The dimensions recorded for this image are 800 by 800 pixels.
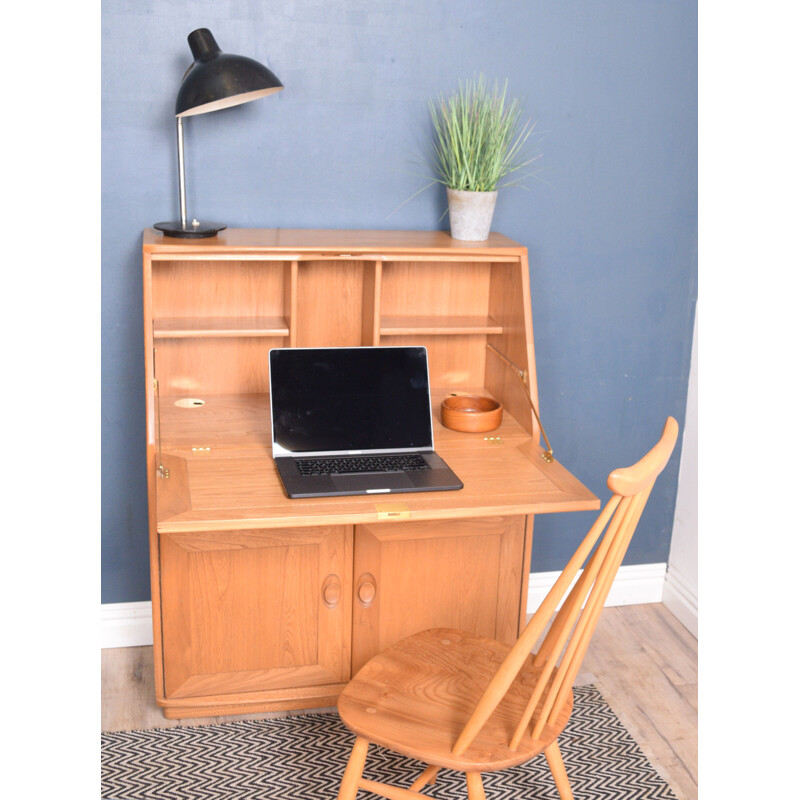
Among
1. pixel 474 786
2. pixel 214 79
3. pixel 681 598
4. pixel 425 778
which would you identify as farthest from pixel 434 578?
pixel 214 79

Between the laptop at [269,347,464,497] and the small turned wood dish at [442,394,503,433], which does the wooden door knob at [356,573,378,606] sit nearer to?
the laptop at [269,347,464,497]

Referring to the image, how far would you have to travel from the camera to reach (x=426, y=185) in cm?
256

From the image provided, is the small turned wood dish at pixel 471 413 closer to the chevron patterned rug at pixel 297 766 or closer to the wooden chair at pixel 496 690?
the wooden chair at pixel 496 690

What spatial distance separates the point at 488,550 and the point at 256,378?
33.2 inches

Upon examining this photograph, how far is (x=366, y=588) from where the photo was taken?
2.34m

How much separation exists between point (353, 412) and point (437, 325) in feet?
1.42

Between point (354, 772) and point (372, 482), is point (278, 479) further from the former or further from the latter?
point (354, 772)

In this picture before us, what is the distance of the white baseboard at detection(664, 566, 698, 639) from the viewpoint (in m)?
2.93

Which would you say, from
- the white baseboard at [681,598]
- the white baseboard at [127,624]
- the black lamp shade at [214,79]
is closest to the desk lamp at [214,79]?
the black lamp shade at [214,79]

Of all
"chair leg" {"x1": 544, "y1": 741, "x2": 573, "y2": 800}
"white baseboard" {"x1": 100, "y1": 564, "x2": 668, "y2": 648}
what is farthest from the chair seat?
"white baseboard" {"x1": 100, "y1": 564, "x2": 668, "y2": 648}

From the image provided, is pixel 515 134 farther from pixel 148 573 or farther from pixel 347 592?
pixel 148 573
